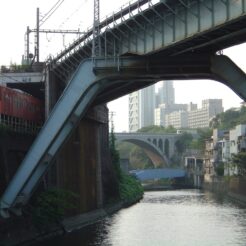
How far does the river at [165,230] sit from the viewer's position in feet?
143

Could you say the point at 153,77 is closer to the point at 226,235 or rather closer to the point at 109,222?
the point at 226,235

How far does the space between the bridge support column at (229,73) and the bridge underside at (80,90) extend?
0.07 m

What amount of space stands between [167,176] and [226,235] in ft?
401

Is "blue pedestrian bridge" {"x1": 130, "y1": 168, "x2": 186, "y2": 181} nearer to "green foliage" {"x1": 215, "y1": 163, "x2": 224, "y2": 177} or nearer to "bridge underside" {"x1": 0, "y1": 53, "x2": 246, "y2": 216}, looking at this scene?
"green foliage" {"x1": 215, "y1": 163, "x2": 224, "y2": 177}

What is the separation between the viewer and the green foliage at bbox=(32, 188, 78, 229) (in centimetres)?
4478

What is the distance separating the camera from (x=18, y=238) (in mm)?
40875

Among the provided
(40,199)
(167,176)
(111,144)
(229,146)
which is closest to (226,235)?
(40,199)

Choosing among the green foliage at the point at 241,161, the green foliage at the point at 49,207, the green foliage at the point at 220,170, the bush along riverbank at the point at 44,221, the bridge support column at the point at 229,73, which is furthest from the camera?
the green foliage at the point at 220,170

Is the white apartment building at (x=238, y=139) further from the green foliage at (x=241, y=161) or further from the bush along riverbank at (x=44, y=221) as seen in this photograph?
the bush along riverbank at (x=44, y=221)

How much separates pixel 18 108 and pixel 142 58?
666 inches

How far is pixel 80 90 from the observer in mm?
42188

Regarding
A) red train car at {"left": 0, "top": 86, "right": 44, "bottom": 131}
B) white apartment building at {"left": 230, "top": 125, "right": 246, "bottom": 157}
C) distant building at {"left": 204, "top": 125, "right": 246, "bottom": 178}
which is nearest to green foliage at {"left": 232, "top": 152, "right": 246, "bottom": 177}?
distant building at {"left": 204, "top": 125, "right": 246, "bottom": 178}

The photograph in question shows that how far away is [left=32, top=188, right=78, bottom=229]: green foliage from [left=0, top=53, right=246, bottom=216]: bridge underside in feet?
6.61

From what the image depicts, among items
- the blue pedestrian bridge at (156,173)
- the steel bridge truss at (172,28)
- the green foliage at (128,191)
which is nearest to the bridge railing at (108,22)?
the steel bridge truss at (172,28)
